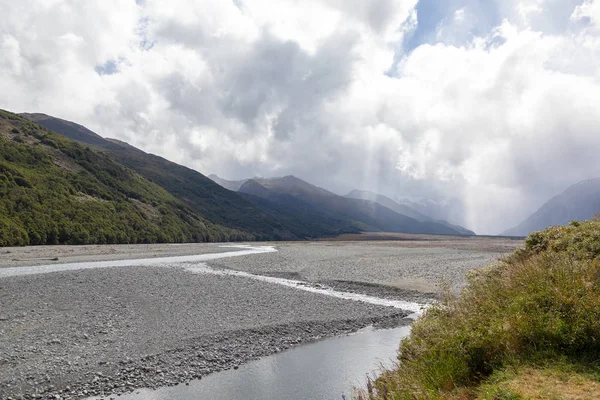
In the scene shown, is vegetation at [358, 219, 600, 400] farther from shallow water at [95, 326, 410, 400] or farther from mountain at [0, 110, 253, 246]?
mountain at [0, 110, 253, 246]

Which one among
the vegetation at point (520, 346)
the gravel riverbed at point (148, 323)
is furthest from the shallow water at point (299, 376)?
the vegetation at point (520, 346)

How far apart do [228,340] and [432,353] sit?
37.0 ft

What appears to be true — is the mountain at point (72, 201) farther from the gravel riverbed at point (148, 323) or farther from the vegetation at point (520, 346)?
the vegetation at point (520, 346)

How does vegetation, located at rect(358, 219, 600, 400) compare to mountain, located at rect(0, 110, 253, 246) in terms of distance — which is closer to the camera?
vegetation, located at rect(358, 219, 600, 400)

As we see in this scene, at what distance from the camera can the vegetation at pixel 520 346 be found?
21.3 ft

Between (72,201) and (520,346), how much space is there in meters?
109

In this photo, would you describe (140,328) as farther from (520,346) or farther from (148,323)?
(520,346)

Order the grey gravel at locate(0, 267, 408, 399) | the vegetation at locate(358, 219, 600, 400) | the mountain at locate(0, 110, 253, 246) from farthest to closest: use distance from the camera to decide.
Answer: the mountain at locate(0, 110, 253, 246) < the grey gravel at locate(0, 267, 408, 399) < the vegetation at locate(358, 219, 600, 400)

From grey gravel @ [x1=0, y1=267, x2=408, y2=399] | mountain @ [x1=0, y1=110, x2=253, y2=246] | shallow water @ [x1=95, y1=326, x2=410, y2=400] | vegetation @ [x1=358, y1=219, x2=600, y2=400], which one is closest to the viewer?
vegetation @ [x1=358, y1=219, x2=600, y2=400]

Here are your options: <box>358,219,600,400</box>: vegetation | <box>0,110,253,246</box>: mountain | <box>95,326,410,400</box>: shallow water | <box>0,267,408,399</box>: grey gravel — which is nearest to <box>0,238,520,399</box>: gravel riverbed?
<box>0,267,408,399</box>: grey gravel

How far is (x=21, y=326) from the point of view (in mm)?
17828

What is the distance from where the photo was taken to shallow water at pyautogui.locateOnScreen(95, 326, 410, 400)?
40.8 feet

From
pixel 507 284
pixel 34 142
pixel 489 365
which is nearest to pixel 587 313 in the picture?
pixel 489 365

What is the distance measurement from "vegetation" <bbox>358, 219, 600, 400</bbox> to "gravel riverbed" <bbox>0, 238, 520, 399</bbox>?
9.12 metres
